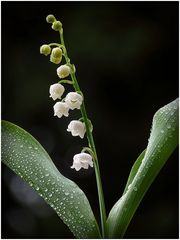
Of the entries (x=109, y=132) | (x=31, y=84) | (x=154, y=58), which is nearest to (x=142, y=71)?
(x=154, y=58)

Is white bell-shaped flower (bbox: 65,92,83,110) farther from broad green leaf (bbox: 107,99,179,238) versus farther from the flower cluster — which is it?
broad green leaf (bbox: 107,99,179,238)

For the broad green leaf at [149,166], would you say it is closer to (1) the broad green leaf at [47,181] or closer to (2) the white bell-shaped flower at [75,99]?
(1) the broad green leaf at [47,181]

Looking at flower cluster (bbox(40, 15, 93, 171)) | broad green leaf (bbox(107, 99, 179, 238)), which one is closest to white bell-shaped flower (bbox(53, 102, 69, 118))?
flower cluster (bbox(40, 15, 93, 171))

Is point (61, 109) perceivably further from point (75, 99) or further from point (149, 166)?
point (149, 166)

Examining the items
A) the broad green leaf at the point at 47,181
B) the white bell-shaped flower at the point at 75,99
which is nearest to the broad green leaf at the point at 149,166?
the broad green leaf at the point at 47,181

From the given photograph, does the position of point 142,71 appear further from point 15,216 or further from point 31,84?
point 15,216

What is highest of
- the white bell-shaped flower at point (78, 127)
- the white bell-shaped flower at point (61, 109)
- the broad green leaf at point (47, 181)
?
the white bell-shaped flower at point (61, 109)

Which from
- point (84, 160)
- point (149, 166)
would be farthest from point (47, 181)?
point (149, 166)
